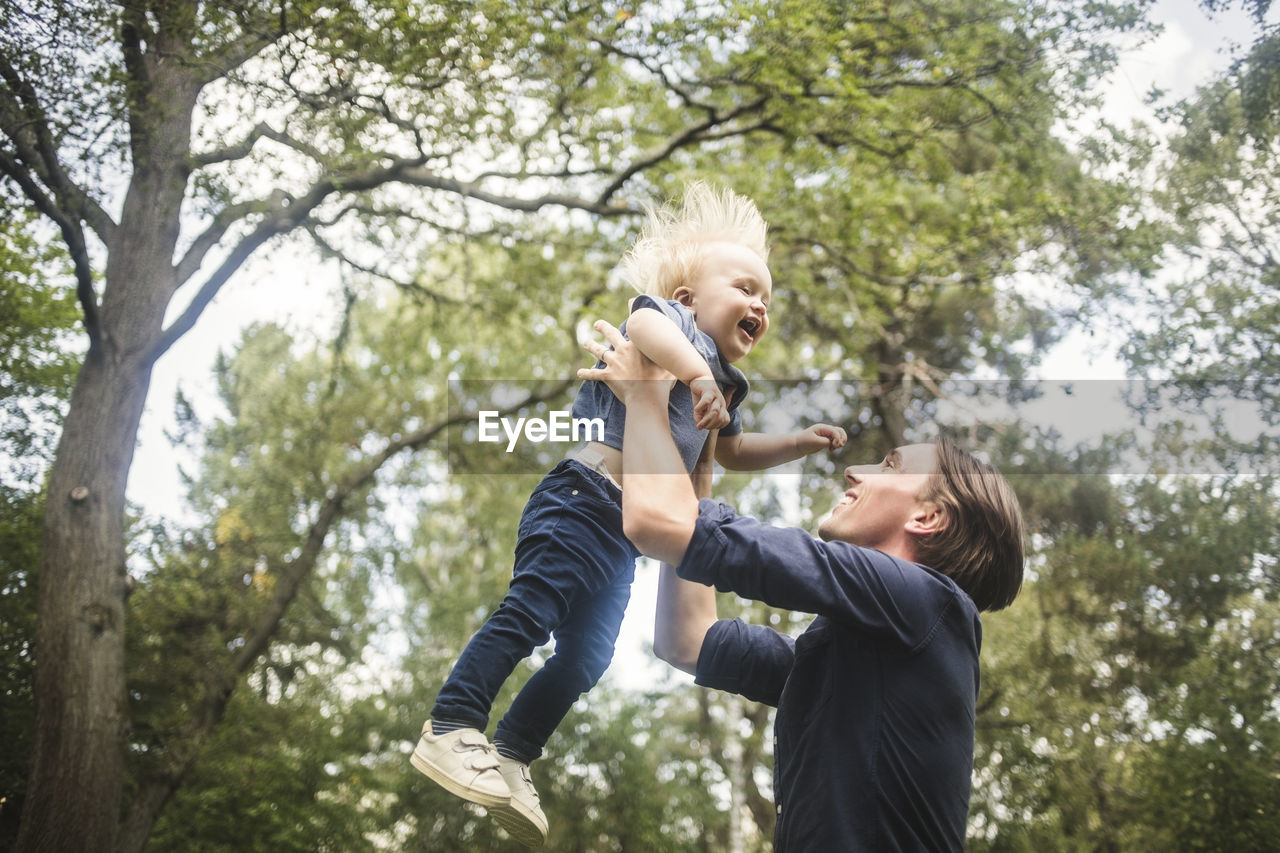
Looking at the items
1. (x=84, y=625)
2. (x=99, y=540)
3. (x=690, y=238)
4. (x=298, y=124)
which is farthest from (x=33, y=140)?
(x=690, y=238)

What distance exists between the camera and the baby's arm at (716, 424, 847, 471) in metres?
1.82

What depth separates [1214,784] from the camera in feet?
20.6

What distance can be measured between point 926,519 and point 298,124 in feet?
12.9

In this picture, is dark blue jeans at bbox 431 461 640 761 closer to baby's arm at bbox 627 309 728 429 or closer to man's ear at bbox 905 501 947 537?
baby's arm at bbox 627 309 728 429

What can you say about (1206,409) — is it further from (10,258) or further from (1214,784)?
(10,258)

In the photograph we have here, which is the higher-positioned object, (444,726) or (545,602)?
(545,602)

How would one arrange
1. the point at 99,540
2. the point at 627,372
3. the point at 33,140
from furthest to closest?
the point at 99,540, the point at 33,140, the point at 627,372

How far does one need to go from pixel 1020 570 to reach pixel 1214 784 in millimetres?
6042

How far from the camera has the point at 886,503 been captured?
5.03ft

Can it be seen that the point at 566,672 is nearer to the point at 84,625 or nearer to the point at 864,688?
the point at 864,688

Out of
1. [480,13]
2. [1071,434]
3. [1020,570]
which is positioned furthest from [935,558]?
[1071,434]

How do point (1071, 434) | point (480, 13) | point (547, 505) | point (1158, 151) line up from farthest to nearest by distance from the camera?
point (1071, 434) < point (1158, 151) < point (480, 13) < point (547, 505)

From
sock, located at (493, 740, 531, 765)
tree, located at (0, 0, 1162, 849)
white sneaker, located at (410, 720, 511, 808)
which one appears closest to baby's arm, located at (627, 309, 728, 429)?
white sneaker, located at (410, 720, 511, 808)

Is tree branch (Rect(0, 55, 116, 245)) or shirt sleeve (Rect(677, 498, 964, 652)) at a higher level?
tree branch (Rect(0, 55, 116, 245))
